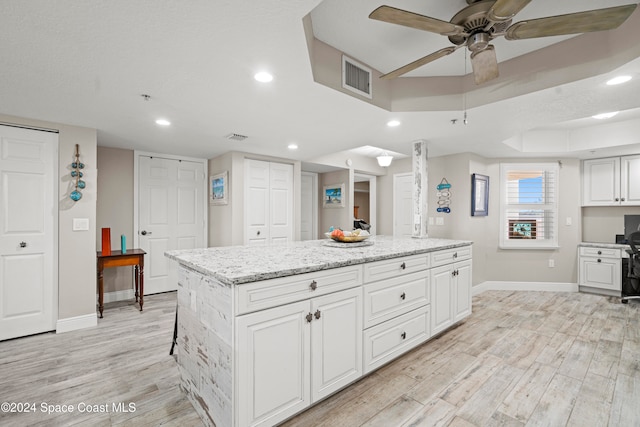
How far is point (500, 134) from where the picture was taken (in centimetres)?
356

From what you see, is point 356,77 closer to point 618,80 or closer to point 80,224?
point 618,80

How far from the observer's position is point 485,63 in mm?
1852

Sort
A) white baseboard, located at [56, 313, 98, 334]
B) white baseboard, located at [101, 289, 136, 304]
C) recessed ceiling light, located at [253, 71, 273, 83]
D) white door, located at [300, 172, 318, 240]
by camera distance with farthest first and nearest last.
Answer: white door, located at [300, 172, 318, 240] → white baseboard, located at [101, 289, 136, 304] → white baseboard, located at [56, 313, 98, 334] → recessed ceiling light, located at [253, 71, 273, 83]

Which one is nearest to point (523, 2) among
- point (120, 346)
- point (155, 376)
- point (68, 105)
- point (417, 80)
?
point (417, 80)

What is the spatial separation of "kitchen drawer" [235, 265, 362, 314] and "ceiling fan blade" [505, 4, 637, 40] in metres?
1.64

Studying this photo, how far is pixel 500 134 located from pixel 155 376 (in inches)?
167

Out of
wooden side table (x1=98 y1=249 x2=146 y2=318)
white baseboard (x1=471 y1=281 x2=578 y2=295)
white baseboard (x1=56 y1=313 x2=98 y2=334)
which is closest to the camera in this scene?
white baseboard (x1=56 y1=313 x2=98 y2=334)

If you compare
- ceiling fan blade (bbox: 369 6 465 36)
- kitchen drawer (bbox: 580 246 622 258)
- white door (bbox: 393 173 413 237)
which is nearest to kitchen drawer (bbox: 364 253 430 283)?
ceiling fan blade (bbox: 369 6 465 36)

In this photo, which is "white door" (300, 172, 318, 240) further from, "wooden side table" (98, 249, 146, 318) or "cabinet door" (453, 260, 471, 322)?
"cabinet door" (453, 260, 471, 322)

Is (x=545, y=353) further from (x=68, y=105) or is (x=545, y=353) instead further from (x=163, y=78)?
(x=68, y=105)

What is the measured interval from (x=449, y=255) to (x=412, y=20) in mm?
2221

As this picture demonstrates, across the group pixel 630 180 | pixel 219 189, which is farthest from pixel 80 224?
pixel 630 180

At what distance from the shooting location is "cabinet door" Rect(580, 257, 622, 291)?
4398 millimetres

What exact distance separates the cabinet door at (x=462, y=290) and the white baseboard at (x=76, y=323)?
3886 millimetres
